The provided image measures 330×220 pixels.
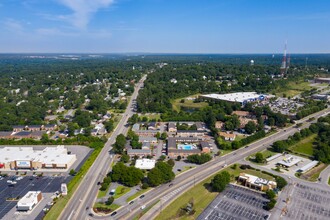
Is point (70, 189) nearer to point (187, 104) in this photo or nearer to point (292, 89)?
point (187, 104)

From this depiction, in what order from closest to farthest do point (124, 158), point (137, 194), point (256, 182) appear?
point (137, 194)
point (256, 182)
point (124, 158)

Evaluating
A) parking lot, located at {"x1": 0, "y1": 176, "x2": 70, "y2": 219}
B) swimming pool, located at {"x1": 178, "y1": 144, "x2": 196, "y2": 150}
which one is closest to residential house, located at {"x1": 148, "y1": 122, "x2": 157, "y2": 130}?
swimming pool, located at {"x1": 178, "y1": 144, "x2": 196, "y2": 150}

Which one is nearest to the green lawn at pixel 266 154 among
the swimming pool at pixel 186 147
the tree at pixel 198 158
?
the tree at pixel 198 158

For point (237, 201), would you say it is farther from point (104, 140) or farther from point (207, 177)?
point (104, 140)

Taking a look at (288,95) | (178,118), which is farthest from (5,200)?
(288,95)

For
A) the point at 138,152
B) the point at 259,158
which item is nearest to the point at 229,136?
the point at 259,158

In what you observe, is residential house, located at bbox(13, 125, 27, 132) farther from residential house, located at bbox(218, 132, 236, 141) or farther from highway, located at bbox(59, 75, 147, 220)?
residential house, located at bbox(218, 132, 236, 141)
